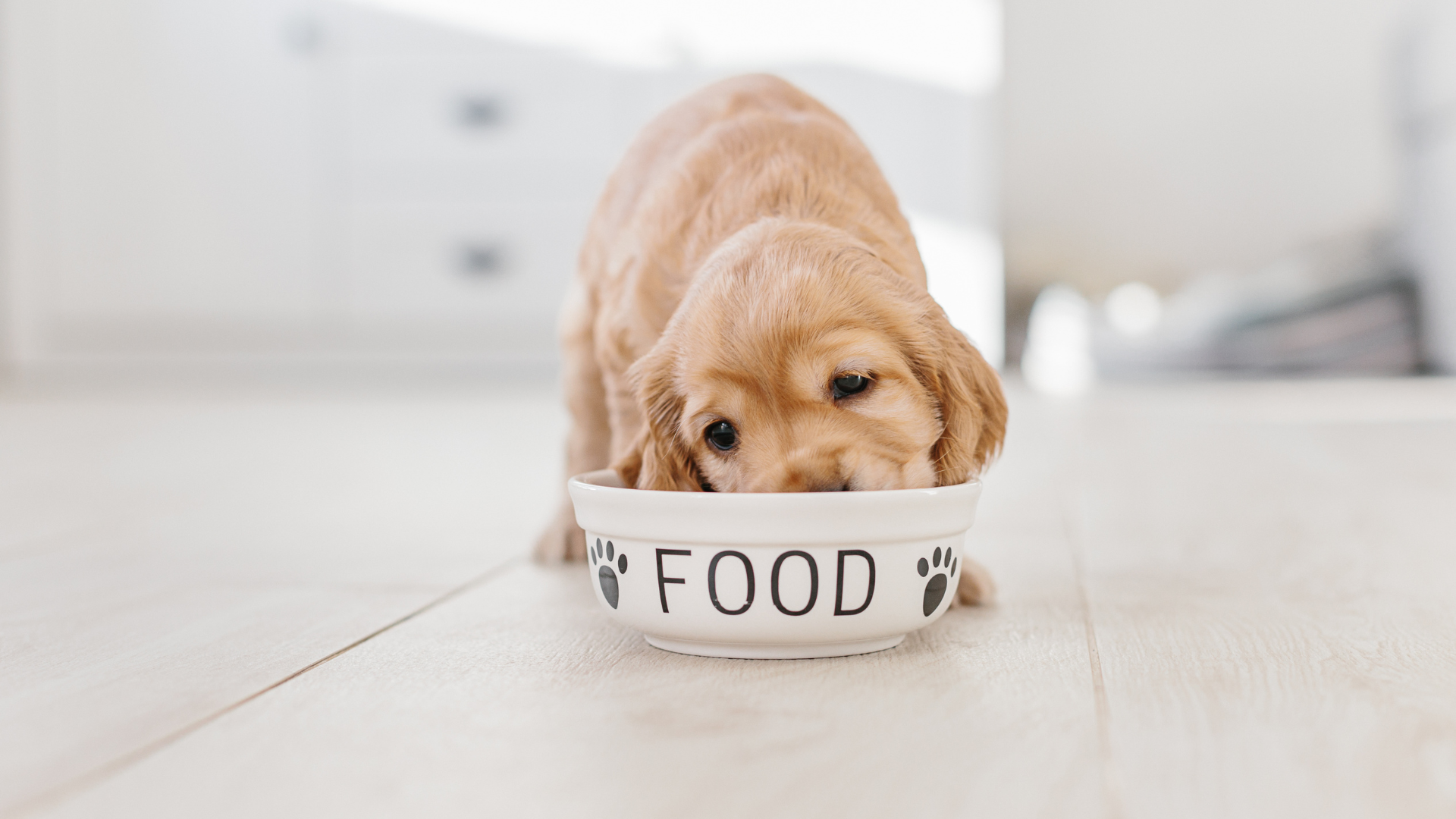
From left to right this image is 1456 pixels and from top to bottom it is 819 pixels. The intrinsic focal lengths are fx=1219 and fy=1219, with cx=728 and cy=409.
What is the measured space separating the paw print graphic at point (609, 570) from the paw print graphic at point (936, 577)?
1cm

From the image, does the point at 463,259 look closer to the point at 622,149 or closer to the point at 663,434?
the point at 622,149

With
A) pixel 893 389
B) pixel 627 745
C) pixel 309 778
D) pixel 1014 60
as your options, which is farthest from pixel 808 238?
pixel 1014 60

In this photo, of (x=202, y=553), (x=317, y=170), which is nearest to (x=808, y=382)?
(x=202, y=553)

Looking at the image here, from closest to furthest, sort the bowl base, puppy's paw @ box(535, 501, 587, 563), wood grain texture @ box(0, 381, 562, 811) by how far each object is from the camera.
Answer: wood grain texture @ box(0, 381, 562, 811) → the bowl base → puppy's paw @ box(535, 501, 587, 563)

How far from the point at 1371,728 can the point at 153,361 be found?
20.1ft

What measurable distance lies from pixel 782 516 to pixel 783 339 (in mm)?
237

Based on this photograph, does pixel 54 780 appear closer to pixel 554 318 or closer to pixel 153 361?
pixel 554 318

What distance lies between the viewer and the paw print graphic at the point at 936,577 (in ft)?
3.68

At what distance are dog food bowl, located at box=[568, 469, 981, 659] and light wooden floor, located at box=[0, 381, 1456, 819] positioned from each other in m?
0.04

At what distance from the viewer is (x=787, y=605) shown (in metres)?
1.08

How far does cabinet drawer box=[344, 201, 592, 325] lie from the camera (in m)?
5.70

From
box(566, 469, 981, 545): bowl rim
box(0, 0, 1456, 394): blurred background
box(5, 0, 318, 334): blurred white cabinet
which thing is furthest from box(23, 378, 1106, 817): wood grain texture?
box(5, 0, 318, 334): blurred white cabinet

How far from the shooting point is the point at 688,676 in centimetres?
107

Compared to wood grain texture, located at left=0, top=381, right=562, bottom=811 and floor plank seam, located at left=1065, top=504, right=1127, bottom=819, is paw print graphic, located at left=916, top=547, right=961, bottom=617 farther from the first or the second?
wood grain texture, located at left=0, top=381, right=562, bottom=811
